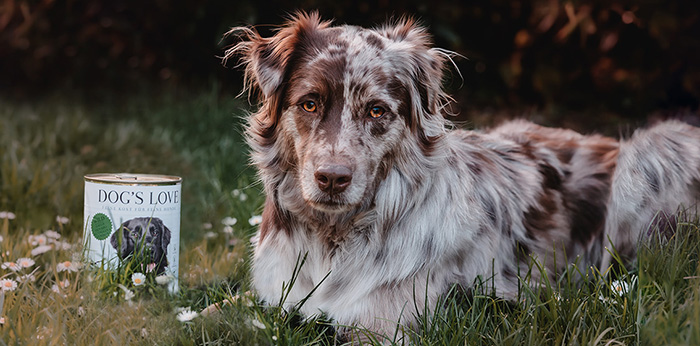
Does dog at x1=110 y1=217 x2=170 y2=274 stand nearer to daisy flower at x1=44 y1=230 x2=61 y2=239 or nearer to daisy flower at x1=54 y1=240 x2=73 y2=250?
daisy flower at x1=54 y1=240 x2=73 y2=250

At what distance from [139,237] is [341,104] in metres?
1.13

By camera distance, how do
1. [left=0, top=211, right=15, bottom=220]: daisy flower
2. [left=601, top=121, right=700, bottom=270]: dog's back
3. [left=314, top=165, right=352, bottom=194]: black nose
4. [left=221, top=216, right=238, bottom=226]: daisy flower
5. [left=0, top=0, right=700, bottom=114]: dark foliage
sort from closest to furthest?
[left=314, top=165, right=352, bottom=194]: black nose → [left=601, top=121, right=700, bottom=270]: dog's back → [left=0, top=211, right=15, bottom=220]: daisy flower → [left=221, top=216, right=238, bottom=226]: daisy flower → [left=0, top=0, right=700, bottom=114]: dark foliage

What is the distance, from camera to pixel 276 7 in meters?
6.20

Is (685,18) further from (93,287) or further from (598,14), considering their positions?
(93,287)

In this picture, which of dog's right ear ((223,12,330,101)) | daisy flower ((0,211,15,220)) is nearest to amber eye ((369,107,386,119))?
dog's right ear ((223,12,330,101))

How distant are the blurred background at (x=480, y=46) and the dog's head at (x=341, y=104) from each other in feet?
8.03

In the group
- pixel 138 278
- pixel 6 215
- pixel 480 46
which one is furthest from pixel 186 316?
pixel 480 46

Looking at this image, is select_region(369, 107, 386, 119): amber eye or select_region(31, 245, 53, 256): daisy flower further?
select_region(31, 245, 53, 256): daisy flower

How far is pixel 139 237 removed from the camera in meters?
3.18

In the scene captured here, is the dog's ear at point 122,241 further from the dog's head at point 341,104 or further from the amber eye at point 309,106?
Result: the amber eye at point 309,106

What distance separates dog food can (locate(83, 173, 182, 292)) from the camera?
3131 millimetres

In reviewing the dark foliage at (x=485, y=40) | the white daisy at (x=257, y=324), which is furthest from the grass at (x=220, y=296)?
the dark foliage at (x=485, y=40)

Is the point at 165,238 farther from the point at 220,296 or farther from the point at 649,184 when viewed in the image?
the point at 649,184

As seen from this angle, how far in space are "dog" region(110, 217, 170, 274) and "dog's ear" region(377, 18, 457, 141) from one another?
1232 millimetres
